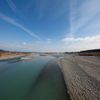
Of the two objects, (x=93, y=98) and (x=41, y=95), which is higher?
(x=93, y=98)

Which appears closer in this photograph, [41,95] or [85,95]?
[85,95]

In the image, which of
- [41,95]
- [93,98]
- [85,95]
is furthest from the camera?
[41,95]

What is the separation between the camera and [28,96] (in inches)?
168

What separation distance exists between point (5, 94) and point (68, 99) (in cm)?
589

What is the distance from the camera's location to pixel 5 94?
448 centimetres

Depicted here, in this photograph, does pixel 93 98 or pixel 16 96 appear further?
pixel 16 96

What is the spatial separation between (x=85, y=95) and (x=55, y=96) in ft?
8.62

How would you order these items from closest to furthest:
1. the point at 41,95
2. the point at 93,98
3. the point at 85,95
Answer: the point at 93,98 → the point at 85,95 → the point at 41,95

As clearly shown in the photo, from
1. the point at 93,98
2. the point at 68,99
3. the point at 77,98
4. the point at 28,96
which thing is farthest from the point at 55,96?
the point at 93,98

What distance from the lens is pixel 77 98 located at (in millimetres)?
3893

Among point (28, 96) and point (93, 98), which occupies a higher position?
point (93, 98)

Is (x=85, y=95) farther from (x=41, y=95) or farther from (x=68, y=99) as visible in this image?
(x=41, y=95)

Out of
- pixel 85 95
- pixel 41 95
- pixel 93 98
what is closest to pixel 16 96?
pixel 41 95

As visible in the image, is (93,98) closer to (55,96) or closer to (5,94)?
(55,96)
